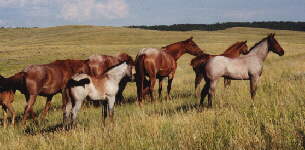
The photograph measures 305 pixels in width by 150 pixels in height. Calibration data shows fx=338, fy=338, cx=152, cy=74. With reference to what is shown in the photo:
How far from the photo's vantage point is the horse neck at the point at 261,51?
8625 mm

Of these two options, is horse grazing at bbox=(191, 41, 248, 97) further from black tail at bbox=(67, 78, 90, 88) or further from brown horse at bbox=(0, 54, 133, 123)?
black tail at bbox=(67, 78, 90, 88)

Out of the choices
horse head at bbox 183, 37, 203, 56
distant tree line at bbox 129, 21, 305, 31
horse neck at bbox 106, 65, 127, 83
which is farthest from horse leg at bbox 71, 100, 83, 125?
distant tree line at bbox 129, 21, 305, 31

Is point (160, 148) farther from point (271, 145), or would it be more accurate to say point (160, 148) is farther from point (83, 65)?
point (83, 65)

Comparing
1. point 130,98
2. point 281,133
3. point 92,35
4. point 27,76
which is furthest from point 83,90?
point 92,35

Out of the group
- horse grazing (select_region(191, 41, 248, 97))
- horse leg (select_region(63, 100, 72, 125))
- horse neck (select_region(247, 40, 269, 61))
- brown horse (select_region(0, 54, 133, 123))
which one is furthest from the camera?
horse grazing (select_region(191, 41, 248, 97))

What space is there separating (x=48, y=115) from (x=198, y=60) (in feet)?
15.5

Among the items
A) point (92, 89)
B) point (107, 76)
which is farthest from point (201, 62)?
point (92, 89)

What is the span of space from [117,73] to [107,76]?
0.26 m

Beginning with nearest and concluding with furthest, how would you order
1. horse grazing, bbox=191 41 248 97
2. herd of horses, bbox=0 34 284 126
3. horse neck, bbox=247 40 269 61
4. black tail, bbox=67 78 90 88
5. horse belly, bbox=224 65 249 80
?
black tail, bbox=67 78 90 88 → herd of horses, bbox=0 34 284 126 → horse belly, bbox=224 65 249 80 → horse neck, bbox=247 40 269 61 → horse grazing, bbox=191 41 248 97

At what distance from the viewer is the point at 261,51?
8.71 m

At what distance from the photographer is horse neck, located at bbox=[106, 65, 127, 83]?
24.5ft

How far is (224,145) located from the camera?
15.2ft

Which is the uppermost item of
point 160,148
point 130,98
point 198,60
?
point 198,60

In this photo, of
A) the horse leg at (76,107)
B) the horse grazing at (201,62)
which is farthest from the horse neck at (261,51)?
the horse leg at (76,107)
